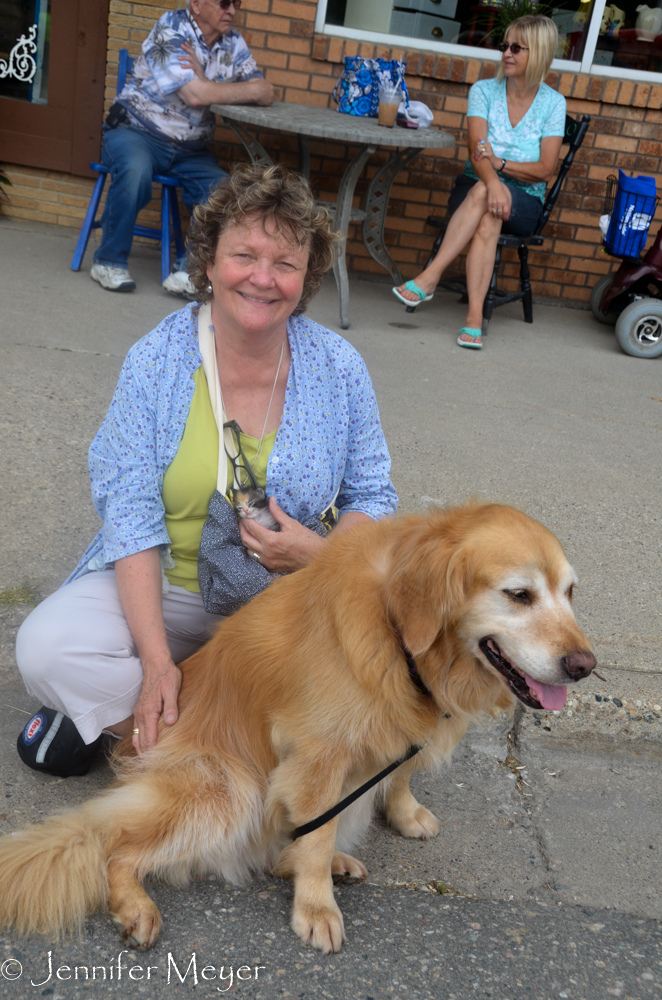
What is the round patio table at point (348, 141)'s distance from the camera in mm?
5289

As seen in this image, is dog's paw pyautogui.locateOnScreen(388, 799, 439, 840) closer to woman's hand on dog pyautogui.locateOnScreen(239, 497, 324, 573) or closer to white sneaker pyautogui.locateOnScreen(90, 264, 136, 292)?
woman's hand on dog pyautogui.locateOnScreen(239, 497, 324, 573)

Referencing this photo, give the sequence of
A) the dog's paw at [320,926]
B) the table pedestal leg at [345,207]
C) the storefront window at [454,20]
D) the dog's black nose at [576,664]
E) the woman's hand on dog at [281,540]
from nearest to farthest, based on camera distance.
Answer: the dog's black nose at [576,664] < the dog's paw at [320,926] < the woman's hand on dog at [281,540] < the table pedestal leg at [345,207] < the storefront window at [454,20]

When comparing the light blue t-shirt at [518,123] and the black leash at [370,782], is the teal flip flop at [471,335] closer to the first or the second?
the light blue t-shirt at [518,123]

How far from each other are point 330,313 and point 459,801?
4.25m

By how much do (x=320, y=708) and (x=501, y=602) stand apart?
1.61 feet

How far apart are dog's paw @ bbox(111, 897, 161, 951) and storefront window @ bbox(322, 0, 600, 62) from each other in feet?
21.8

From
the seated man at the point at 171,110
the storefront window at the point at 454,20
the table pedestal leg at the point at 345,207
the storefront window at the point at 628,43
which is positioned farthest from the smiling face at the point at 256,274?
the storefront window at the point at 628,43

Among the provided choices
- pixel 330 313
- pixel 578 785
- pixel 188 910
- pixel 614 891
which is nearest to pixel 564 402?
pixel 330 313

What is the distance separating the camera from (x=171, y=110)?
5.81 m

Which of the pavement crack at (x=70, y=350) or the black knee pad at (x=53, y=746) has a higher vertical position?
the pavement crack at (x=70, y=350)

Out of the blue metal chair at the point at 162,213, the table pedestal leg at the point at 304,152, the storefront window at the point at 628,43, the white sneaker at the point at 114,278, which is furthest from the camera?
the storefront window at the point at 628,43

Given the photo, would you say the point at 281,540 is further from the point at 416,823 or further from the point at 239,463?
the point at 416,823

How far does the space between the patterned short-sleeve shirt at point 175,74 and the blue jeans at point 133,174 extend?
4.5 inches

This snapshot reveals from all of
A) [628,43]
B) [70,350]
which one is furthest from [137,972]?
[628,43]
